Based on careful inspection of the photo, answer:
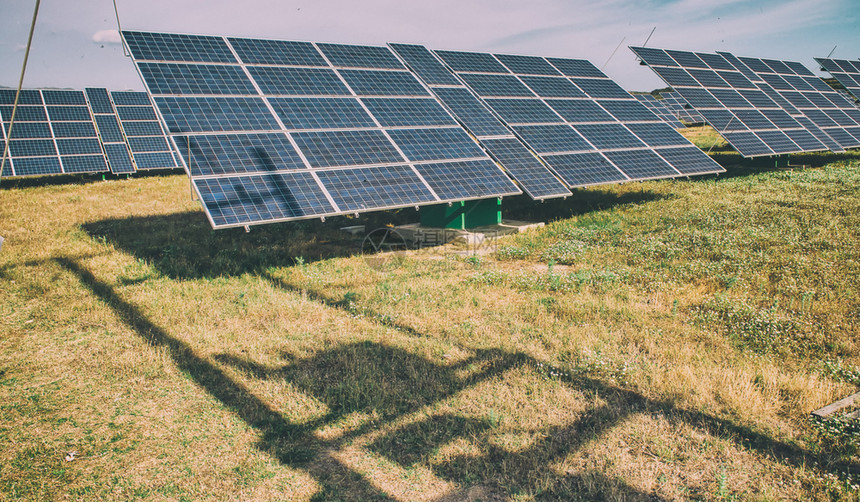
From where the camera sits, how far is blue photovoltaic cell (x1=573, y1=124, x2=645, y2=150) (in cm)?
1553

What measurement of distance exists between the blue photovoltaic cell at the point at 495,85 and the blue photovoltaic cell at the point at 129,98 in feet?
66.3

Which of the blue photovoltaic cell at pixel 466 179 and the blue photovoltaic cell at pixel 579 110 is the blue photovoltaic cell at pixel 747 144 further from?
the blue photovoltaic cell at pixel 466 179

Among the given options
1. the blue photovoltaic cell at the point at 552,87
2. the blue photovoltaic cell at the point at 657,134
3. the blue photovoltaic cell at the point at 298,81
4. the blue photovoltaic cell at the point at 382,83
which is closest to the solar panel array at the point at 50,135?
the blue photovoltaic cell at the point at 298,81

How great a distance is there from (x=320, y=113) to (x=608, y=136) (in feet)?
31.1

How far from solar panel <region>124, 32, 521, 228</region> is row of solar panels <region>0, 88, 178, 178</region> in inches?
535

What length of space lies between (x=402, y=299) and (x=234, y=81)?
7.34 m

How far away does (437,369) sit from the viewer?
620 centimetres

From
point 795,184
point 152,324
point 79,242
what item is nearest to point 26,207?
point 79,242

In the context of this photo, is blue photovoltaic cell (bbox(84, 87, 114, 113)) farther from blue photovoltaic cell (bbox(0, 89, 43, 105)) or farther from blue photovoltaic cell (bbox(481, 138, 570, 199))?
blue photovoltaic cell (bbox(481, 138, 570, 199))

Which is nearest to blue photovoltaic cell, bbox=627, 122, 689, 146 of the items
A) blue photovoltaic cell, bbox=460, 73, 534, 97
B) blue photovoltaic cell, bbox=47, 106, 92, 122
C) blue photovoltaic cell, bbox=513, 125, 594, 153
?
blue photovoltaic cell, bbox=513, 125, 594, 153

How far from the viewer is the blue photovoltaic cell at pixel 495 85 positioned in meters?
16.6

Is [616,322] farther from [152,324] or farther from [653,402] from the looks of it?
[152,324]

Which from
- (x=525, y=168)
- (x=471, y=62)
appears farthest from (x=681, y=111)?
(x=525, y=168)

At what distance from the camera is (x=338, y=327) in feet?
24.6
